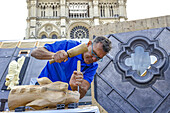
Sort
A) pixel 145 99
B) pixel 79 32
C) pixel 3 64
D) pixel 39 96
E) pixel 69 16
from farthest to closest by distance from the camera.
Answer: pixel 69 16
pixel 79 32
pixel 3 64
pixel 145 99
pixel 39 96

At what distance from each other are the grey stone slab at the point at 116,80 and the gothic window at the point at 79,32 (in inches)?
914

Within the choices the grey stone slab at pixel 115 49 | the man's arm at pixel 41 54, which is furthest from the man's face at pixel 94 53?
the grey stone slab at pixel 115 49

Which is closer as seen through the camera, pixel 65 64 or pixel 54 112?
pixel 54 112

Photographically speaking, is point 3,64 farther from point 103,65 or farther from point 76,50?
point 76,50

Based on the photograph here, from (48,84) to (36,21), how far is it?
26.2 metres

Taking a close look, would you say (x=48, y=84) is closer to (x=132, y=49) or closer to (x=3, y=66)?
(x=132, y=49)

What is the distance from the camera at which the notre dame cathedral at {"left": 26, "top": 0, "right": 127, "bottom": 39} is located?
25641 millimetres

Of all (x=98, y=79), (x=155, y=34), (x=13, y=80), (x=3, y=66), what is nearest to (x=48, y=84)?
(x=98, y=79)

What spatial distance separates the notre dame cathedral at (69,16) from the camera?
84.1 ft

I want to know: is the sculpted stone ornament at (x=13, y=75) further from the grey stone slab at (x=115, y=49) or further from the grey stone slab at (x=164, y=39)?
the grey stone slab at (x=164, y=39)

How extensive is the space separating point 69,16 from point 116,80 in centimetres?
2632

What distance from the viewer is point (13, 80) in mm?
3516

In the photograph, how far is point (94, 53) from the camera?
1.49 meters

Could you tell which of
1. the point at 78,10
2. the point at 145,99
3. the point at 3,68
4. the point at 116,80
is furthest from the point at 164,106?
the point at 78,10
